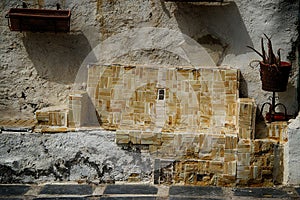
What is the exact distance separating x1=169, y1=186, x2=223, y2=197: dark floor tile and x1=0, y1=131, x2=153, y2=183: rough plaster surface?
33cm

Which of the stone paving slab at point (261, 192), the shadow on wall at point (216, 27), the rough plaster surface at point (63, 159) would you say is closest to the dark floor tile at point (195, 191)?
the stone paving slab at point (261, 192)

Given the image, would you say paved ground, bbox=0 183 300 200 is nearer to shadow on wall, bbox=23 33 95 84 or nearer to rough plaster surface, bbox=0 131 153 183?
rough plaster surface, bbox=0 131 153 183

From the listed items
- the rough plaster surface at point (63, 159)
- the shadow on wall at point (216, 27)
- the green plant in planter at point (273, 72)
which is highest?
the shadow on wall at point (216, 27)

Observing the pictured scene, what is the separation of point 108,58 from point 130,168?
3.91ft

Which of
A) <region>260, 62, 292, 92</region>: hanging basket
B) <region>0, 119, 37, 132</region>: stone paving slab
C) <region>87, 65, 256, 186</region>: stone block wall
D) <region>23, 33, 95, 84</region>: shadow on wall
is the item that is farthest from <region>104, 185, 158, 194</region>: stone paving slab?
<region>260, 62, 292, 92</region>: hanging basket

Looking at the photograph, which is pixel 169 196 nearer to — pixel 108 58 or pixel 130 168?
pixel 130 168

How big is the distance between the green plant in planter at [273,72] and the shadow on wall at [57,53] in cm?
173

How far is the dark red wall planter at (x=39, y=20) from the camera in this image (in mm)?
6781

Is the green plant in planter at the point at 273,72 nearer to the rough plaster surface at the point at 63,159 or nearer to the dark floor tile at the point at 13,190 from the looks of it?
the rough plaster surface at the point at 63,159

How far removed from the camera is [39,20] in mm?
6805

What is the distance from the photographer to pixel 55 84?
7.13 meters

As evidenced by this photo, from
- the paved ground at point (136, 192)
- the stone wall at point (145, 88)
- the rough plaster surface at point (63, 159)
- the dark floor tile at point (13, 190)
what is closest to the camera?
the paved ground at point (136, 192)

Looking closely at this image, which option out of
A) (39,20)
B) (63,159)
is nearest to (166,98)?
(63,159)

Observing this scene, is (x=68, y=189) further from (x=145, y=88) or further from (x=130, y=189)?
(x=145, y=88)
